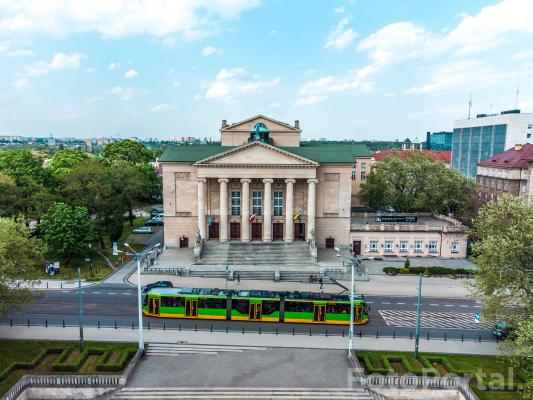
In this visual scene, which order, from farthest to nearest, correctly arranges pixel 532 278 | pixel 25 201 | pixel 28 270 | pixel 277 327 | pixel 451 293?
pixel 25 201 → pixel 451 293 → pixel 277 327 → pixel 28 270 → pixel 532 278

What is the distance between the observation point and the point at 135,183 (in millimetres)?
80438

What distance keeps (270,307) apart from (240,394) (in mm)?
12945

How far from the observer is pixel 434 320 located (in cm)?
4538

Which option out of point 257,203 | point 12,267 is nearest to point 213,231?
point 257,203

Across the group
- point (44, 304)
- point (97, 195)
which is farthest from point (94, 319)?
point (97, 195)

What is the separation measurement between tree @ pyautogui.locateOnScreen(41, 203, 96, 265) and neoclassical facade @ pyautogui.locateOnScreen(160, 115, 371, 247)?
1358cm

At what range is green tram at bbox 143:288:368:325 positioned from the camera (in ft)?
141

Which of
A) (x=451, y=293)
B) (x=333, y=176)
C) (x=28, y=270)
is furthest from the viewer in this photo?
(x=333, y=176)

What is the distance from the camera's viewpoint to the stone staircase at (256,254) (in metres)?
63.3

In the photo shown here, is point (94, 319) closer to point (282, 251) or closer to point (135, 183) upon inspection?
point (282, 251)

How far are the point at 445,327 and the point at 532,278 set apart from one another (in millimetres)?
12502

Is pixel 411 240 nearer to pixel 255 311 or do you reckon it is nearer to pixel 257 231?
pixel 257 231

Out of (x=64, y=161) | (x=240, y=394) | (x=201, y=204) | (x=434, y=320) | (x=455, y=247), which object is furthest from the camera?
(x=64, y=161)

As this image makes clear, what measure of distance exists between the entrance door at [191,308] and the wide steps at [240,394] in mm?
12624
